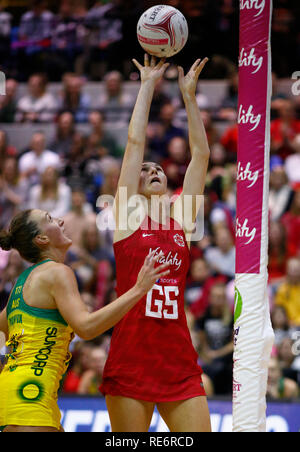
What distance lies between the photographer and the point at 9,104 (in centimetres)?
1220

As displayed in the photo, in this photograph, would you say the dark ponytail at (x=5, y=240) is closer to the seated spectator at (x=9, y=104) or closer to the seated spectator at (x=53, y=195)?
the seated spectator at (x=53, y=195)

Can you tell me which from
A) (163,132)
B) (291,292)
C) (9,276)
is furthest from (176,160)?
(9,276)

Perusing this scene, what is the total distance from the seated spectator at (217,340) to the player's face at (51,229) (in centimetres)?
396

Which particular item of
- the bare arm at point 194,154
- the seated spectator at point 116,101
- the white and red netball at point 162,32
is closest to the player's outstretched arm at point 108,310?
the bare arm at point 194,154

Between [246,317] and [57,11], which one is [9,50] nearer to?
[57,11]

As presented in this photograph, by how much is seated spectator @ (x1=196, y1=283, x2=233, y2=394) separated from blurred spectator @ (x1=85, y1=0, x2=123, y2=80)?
5707 mm

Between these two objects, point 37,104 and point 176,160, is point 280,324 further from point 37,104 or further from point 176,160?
point 37,104

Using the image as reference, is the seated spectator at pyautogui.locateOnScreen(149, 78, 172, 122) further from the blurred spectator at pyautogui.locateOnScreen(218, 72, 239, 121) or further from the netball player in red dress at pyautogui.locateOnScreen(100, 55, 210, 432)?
the netball player in red dress at pyautogui.locateOnScreen(100, 55, 210, 432)

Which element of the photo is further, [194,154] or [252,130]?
→ [194,154]

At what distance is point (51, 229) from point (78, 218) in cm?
530

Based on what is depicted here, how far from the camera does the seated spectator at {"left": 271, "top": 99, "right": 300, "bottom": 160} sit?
34.0 feet

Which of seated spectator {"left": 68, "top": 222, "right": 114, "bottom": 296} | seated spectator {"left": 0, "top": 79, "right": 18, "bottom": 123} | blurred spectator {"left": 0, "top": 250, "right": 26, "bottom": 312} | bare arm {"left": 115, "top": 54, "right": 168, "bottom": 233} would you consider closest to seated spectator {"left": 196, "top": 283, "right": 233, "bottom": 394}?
seated spectator {"left": 68, "top": 222, "right": 114, "bottom": 296}

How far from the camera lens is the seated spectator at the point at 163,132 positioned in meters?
10.8

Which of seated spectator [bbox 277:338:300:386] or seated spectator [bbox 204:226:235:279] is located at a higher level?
seated spectator [bbox 204:226:235:279]
